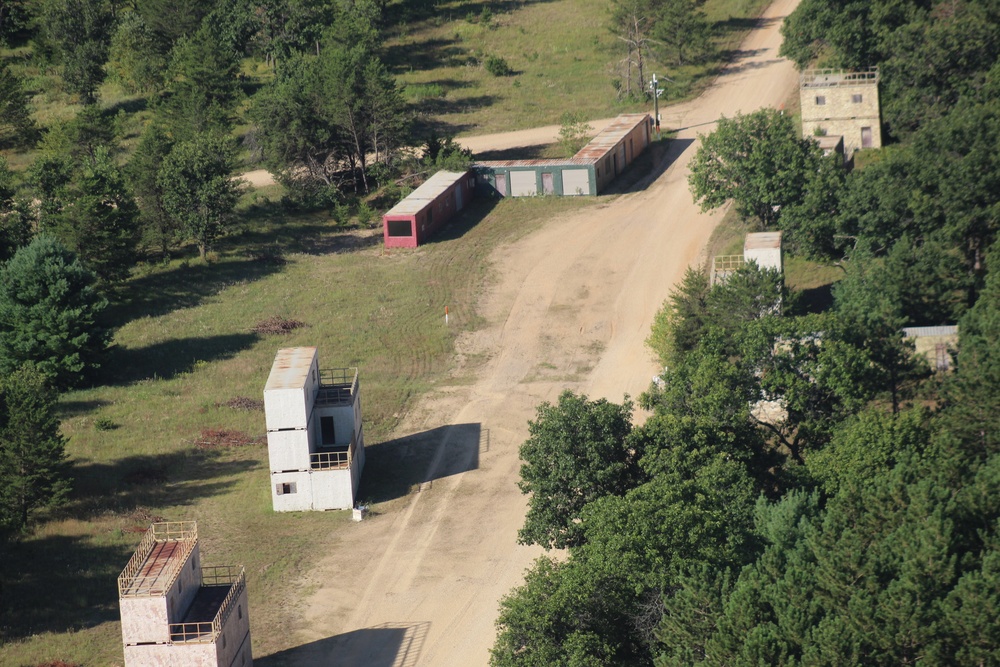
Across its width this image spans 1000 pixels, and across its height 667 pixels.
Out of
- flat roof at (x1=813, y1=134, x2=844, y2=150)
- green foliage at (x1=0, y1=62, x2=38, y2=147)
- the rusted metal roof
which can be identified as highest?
green foliage at (x1=0, y1=62, x2=38, y2=147)

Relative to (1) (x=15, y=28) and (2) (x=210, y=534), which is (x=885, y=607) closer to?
(2) (x=210, y=534)

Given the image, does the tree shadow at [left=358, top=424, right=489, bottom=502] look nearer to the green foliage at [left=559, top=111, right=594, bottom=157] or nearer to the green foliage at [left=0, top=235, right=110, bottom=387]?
the green foliage at [left=0, top=235, right=110, bottom=387]

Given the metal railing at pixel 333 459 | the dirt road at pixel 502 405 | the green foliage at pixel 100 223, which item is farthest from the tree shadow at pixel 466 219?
the metal railing at pixel 333 459

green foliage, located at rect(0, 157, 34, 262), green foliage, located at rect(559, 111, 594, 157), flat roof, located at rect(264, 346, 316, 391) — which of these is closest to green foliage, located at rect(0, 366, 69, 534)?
flat roof, located at rect(264, 346, 316, 391)

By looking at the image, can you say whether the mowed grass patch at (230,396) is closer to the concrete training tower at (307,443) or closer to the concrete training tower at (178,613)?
the concrete training tower at (307,443)

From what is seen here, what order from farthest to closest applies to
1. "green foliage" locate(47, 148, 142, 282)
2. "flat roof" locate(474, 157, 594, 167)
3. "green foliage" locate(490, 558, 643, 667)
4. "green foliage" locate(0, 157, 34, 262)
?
1. "flat roof" locate(474, 157, 594, 167)
2. "green foliage" locate(47, 148, 142, 282)
3. "green foliage" locate(0, 157, 34, 262)
4. "green foliage" locate(490, 558, 643, 667)

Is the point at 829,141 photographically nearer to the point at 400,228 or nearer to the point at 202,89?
the point at 400,228
